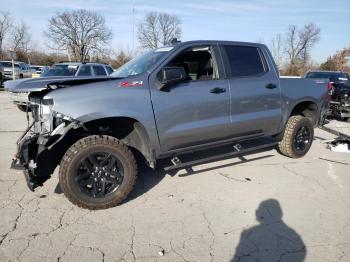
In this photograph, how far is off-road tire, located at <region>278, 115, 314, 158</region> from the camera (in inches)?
237

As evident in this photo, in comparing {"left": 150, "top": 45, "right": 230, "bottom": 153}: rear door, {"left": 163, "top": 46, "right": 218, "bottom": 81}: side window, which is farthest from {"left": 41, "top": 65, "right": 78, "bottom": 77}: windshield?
{"left": 150, "top": 45, "right": 230, "bottom": 153}: rear door

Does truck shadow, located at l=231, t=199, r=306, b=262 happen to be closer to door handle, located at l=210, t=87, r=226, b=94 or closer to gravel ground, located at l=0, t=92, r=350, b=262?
gravel ground, located at l=0, t=92, r=350, b=262

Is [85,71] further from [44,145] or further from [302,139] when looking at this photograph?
[44,145]

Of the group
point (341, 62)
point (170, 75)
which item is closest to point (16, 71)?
point (170, 75)

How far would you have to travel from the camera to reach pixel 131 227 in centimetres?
367

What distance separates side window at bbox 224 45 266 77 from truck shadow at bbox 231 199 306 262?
7.37 feet

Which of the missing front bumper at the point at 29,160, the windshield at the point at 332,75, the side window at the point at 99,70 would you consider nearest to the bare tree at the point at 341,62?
the windshield at the point at 332,75

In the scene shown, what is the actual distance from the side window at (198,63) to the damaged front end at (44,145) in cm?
178

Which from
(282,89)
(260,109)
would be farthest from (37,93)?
(282,89)

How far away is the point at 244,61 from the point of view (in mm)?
5270

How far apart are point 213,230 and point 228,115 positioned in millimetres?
1878

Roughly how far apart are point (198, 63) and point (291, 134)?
2.26 meters

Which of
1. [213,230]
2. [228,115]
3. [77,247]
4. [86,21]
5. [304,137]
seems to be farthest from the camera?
[86,21]

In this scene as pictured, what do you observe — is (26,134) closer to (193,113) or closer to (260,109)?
(193,113)
